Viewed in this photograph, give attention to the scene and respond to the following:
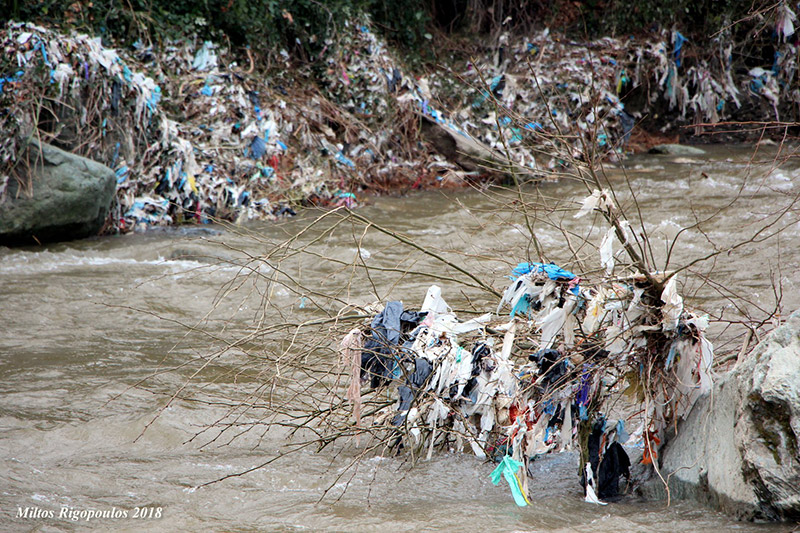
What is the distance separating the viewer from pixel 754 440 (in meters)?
2.33

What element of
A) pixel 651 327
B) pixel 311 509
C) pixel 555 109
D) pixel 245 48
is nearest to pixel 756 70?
pixel 555 109

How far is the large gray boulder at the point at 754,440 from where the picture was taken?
7.39 feet

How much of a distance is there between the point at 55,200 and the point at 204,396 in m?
3.98

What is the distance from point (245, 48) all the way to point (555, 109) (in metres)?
4.88

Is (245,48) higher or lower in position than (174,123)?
higher

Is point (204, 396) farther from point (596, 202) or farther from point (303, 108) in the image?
point (303, 108)

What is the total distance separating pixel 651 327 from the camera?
266cm

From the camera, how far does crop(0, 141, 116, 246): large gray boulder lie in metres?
6.89

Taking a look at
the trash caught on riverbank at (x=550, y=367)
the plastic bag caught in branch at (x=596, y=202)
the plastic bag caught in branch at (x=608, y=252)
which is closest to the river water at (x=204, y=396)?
the trash caught on riverbank at (x=550, y=367)

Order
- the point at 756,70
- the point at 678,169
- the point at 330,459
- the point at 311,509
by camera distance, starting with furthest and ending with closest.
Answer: the point at 756,70 < the point at 678,169 < the point at 330,459 < the point at 311,509

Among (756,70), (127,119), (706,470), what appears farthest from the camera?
(756,70)

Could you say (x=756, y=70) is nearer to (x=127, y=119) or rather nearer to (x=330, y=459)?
(x=127, y=119)

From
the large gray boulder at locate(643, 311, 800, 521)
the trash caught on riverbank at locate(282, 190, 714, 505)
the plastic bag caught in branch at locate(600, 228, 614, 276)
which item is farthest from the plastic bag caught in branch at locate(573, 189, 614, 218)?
the large gray boulder at locate(643, 311, 800, 521)

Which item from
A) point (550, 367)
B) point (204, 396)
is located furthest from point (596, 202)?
point (204, 396)
